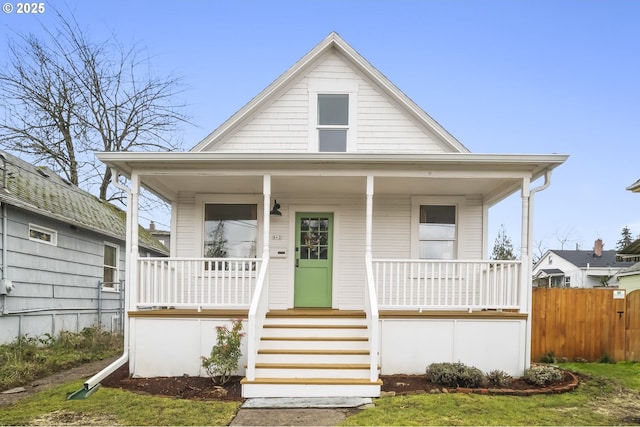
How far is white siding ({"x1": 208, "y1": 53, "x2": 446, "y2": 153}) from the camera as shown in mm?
9594

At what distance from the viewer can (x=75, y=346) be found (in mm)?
10164

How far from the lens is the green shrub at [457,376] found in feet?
21.6

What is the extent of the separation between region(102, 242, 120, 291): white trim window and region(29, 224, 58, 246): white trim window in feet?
8.78

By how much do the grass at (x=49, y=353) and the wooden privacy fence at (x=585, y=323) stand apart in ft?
30.3

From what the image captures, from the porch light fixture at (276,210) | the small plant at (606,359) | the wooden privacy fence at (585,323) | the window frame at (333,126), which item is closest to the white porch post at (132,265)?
the porch light fixture at (276,210)

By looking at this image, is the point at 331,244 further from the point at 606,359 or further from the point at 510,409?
the point at 606,359

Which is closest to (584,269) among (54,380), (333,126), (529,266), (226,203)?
(529,266)

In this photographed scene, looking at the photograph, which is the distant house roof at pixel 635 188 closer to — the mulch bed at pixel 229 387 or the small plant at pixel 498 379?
the mulch bed at pixel 229 387

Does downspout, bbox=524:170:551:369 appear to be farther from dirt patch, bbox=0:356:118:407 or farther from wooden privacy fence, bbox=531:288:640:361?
dirt patch, bbox=0:356:118:407

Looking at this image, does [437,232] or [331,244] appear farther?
[437,232]

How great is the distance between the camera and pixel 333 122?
9.72 m

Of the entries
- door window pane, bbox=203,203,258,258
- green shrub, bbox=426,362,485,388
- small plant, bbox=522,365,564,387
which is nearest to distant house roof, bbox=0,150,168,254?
door window pane, bbox=203,203,258,258

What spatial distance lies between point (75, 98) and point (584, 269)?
3019 cm

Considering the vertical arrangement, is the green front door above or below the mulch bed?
above
